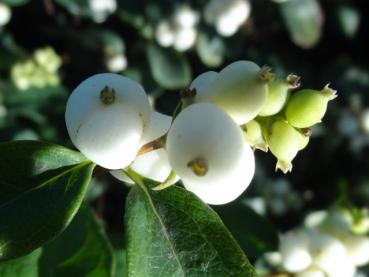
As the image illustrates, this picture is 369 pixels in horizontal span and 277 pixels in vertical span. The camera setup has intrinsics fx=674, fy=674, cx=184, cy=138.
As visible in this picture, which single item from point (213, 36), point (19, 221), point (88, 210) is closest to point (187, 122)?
point (19, 221)

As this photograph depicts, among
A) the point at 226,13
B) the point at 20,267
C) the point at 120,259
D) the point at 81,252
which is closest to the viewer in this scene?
the point at 20,267

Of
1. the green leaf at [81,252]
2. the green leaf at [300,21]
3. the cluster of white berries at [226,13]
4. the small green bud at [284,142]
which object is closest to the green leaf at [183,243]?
the small green bud at [284,142]

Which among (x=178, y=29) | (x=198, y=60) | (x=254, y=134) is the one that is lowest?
(x=198, y=60)

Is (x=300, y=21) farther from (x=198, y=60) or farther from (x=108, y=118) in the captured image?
(x=108, y=118)

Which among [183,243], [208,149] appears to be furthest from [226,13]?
[208,149]

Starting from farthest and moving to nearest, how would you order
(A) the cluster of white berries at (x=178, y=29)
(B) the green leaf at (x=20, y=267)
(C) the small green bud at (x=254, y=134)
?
(A) the cluster of white berries at (x=178, y=29), (B) the green leaf at (x=20, y=267), (C) the small green bud at (x=254, y=134)

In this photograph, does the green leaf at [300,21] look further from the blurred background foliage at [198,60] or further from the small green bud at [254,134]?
the small green bud at [254,134]

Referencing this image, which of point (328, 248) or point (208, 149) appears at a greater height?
point (208, 149)
